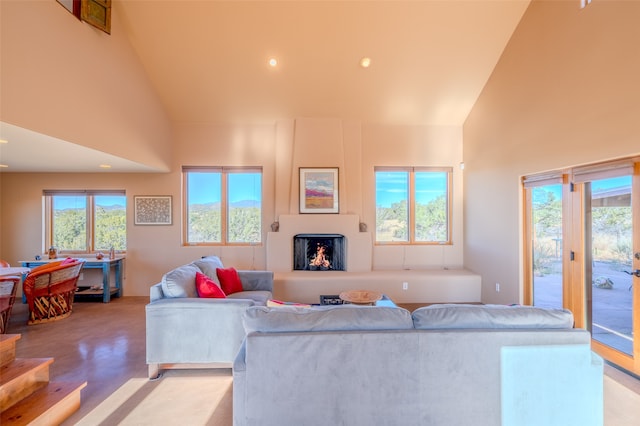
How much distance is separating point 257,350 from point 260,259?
3794mm

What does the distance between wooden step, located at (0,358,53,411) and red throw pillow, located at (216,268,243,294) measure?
1.68 m

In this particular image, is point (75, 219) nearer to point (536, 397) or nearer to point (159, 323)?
point (159, 323)

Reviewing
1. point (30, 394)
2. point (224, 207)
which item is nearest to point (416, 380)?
point (30, 394)

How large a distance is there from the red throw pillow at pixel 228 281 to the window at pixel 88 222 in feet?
9.57

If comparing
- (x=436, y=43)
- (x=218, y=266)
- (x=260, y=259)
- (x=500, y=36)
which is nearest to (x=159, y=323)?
(x=218, y=266)

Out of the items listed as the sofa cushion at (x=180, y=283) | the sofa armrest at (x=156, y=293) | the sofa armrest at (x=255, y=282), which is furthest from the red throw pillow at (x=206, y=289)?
the sofa armrest at (x=255, y=282)

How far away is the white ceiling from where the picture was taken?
12.6 feet

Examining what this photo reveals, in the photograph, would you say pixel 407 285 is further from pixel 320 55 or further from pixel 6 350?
pixel 6 350

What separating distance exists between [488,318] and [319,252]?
12.2 feet

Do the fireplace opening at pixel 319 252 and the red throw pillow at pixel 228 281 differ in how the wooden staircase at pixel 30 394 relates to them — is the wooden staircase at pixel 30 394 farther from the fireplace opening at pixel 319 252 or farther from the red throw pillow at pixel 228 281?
the fireplace opening at pixel 319 252

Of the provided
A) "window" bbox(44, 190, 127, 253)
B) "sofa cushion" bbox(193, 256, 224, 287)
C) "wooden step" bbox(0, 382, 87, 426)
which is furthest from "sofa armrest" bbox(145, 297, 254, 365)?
"window" bbox(44, 190, 127, 253)

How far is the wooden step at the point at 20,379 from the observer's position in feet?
6.61

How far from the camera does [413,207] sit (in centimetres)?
564

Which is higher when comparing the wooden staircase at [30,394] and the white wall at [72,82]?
the white wall at [72,82]
